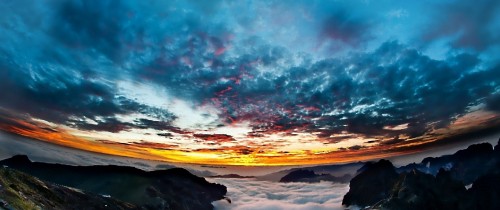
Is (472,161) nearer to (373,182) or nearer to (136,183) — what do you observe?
(373,182)

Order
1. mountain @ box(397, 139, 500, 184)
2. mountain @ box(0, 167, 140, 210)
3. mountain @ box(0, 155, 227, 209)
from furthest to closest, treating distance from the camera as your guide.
Answer: mountain @ box(397, 139, 500, 184)
mountain @ box(0, 155, 227, 209)
mountain @ box(0, 167, 140, 210)

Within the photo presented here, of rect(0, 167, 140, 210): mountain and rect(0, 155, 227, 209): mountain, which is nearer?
rect(0, 167, 140, 210): mountain

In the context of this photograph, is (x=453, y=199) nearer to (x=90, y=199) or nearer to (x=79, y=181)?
(x=90, y=199)

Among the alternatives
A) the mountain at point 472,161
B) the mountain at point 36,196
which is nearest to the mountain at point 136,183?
the mountain at point 36,196

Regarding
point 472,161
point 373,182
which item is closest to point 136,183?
point 373,182

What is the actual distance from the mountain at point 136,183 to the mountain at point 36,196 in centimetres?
3971

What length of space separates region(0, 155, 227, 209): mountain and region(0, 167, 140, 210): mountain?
39714 mm

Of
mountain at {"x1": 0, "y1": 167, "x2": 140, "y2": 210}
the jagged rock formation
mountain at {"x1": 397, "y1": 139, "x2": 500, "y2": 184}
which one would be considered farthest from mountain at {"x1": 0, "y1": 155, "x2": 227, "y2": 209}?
mountain at {"x1": 397, "y1": 139, "x2": 500, "y2": 184}

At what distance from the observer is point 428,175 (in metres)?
71.4

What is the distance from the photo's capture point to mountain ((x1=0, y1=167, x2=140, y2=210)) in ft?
72.8

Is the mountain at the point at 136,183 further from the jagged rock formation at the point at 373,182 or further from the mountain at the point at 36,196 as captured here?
the jagged rock formation at the point at 373,182

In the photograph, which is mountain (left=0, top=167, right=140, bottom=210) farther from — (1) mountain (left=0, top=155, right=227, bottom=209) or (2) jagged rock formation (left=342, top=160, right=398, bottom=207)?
(2) jagged rock formation (left=342, top=160, right=398, bottom=207)

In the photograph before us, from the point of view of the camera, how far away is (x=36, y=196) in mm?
30156

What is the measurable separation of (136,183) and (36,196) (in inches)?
3121
